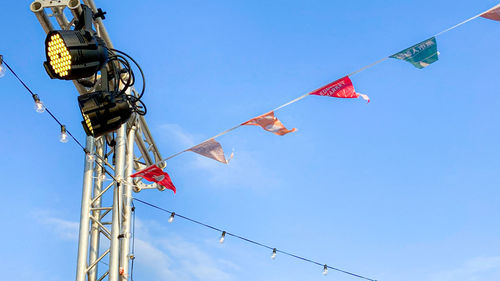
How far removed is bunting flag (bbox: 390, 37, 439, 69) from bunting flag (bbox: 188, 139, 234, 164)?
87.3 inches

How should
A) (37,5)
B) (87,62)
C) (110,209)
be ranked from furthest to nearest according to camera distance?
1. (110,209)
2. (37,5)
3. (87,62)

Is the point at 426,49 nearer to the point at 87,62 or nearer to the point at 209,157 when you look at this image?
the point at 209,157

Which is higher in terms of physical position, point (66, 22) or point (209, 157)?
point (66, 22)

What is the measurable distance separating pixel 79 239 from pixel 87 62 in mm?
3504

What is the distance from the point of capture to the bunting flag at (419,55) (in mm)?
6082

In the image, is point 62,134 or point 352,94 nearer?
point 62,134

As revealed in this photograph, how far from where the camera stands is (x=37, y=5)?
600cm

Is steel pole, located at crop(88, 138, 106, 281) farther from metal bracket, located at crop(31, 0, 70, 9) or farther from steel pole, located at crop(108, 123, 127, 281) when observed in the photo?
metal bracket, located at crop(31, 0, 70, 9)

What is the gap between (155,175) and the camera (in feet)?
24.1

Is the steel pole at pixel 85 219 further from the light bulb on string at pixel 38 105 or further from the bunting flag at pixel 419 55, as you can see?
the bunting flag at pixel 419 55

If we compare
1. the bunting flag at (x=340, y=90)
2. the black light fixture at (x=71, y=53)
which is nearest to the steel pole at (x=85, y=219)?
the bunting flag at (x=340, y=90)

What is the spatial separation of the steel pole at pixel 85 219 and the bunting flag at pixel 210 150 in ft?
Answer: 4.02

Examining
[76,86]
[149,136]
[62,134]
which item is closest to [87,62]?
[62,134]

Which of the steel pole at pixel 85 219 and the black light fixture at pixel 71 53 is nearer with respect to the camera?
the black light fixture at pixel 71 53
